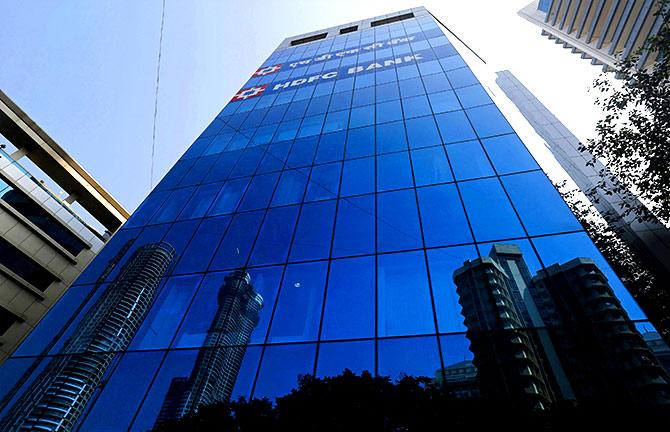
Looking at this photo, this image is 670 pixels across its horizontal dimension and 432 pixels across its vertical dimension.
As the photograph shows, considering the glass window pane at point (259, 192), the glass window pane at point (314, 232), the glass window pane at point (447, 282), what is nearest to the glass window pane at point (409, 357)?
the glass window pane at point (447, 282)

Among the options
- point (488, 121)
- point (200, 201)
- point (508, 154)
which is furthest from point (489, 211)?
point (200, 201)

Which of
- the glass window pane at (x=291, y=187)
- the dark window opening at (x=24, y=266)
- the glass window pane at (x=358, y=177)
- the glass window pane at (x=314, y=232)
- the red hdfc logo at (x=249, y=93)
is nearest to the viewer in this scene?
the glass window pane at (x=314, y=232)

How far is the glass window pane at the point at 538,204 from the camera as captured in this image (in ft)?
28.8

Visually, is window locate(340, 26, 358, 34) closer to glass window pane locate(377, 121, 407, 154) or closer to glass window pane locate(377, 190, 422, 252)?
glass window pane locate(377, 121, 407, 154)

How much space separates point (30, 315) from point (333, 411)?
2526cm

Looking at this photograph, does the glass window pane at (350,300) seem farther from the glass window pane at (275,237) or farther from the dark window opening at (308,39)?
the dark window opening at (308,39)

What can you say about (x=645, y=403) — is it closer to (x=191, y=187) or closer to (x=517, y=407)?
(x=517, y=407)

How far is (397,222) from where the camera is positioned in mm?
10477

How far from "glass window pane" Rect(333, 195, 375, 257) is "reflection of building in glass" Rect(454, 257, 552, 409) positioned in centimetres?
296

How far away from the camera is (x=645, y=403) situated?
18.7 feet

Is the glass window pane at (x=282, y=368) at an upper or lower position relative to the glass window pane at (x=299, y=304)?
lower

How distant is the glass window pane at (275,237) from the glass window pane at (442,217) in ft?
15.5

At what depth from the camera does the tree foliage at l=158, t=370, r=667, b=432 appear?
591 cm

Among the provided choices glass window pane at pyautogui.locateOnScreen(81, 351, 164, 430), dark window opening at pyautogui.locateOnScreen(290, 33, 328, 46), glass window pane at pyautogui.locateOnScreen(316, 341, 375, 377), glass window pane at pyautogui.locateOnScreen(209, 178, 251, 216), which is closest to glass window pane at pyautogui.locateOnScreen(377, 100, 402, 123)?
glass window pane at pyautogui.locateOnScreen(209, 178, 251, 216)
